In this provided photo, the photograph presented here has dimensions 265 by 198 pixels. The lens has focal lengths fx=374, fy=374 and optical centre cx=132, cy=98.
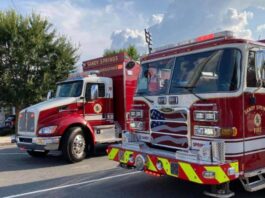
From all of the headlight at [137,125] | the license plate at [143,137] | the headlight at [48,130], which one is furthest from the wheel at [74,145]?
the license plate at [143,137]

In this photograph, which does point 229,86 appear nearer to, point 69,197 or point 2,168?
point 69,197

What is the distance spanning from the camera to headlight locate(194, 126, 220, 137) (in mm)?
5406

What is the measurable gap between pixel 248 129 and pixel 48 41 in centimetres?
2081

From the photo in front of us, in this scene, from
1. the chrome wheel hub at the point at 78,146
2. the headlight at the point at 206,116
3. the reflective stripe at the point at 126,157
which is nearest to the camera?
the headlight at the point at 206,116

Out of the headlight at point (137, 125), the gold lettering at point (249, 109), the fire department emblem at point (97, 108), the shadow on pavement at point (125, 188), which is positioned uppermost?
the fire department emblem at point (97, 108)

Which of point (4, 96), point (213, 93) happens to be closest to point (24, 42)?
point (4, 96)

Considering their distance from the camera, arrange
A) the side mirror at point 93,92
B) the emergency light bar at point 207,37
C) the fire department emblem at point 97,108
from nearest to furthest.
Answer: the emergency light bar at point 207,37 < the side mirror at point 93,92 < the fire department emblem at point 97,108

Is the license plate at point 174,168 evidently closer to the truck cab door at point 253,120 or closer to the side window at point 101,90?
the truck cab door at point 253,120

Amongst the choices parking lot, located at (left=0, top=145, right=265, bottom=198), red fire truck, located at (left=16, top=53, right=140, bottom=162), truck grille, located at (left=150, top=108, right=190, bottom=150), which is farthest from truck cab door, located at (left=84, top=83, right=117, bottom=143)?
truck grille, located at (left=150, top=108, right=190, bottom=150)

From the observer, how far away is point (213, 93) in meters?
5.52

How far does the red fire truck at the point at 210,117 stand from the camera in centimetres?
533

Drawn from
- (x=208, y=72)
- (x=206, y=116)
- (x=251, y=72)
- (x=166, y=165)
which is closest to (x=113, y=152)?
(x=166, y=165)

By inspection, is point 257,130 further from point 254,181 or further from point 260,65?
point 260,65

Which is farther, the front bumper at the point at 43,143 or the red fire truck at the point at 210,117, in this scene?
the front bumper at the point at 43,143
